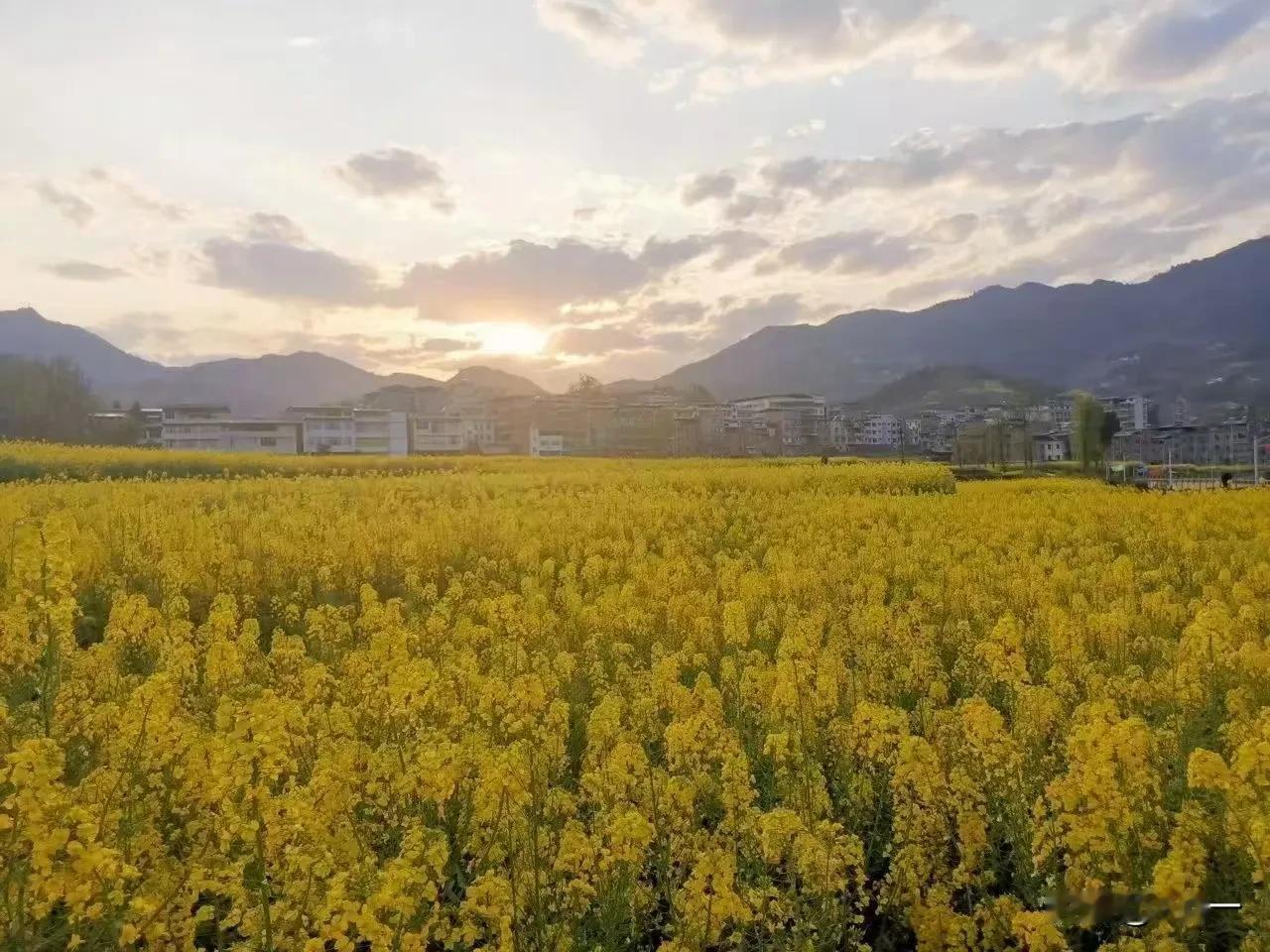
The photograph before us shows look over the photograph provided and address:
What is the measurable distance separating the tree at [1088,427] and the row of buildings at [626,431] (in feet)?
49.9

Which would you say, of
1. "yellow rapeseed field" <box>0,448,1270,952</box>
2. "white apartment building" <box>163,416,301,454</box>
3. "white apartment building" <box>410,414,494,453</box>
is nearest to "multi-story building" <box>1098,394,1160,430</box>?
"white apartment building" <box>410,414,494,453</box>

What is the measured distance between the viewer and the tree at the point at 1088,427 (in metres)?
65.2

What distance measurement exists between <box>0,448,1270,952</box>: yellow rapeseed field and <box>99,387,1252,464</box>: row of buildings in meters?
82.2

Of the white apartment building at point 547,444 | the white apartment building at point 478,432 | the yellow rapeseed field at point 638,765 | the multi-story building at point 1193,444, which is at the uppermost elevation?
the white apartment building at point 478,432

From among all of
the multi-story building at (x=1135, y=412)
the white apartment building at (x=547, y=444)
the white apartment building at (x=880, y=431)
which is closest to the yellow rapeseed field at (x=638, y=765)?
the white apartment building at (x=547, y=444)

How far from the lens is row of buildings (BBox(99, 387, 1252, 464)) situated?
93.4m

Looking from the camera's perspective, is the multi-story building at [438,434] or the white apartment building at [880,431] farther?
the white apartment building at [880,431]

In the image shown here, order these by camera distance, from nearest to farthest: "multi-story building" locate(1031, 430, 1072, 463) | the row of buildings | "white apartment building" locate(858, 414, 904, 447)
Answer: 1. the row of buildings
2. "multi-story building" locate(1031, 430, 1072, 463)
3. "white apartment building" locate(858, 414, 904, 447)

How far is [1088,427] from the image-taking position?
214 ft

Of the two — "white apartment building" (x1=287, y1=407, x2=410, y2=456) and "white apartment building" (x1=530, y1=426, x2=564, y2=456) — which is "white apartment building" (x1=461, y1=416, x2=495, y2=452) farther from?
"white apartment building" (x1=287, y1=407, x2=410, y2=456)

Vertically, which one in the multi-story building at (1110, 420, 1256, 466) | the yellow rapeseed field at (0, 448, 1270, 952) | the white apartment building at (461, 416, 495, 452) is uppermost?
the white apartment building at (461, 416, 495, 452)

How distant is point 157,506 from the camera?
17016mm

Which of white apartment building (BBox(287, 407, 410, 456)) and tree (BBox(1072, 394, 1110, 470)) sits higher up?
white apartment building (BBox(287, 407, 410, 456))

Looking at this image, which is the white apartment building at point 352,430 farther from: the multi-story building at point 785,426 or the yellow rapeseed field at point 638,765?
the yellow rapeseed field at point 638,765
